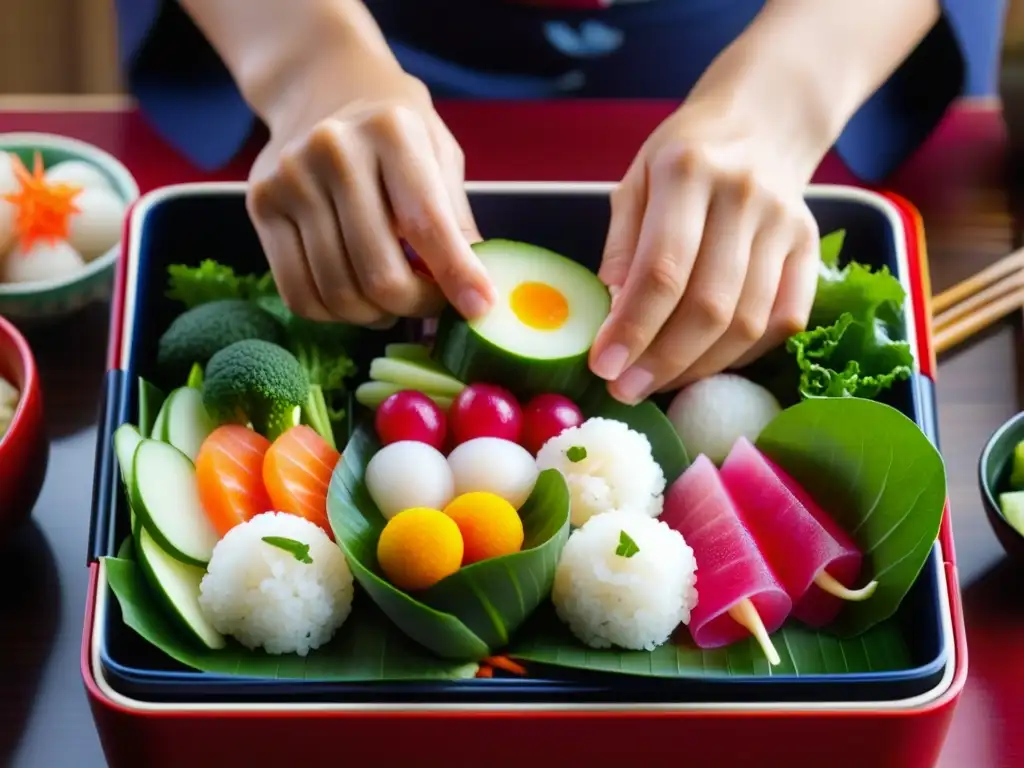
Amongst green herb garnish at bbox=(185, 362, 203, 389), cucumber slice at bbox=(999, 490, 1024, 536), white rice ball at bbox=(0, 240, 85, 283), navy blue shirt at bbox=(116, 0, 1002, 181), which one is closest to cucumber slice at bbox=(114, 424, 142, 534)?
green herb garnish at bbox=(185, 362, 203, 389)

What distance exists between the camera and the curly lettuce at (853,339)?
1087 millimetres

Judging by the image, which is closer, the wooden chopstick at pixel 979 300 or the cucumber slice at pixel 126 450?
the cucumber slice at pixel 126 450

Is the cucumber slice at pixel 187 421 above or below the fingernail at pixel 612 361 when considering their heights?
below

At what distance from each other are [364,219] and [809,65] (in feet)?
1.55

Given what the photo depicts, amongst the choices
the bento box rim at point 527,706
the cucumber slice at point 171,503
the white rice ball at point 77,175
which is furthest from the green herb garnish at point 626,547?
the white rice ball at point 77,175

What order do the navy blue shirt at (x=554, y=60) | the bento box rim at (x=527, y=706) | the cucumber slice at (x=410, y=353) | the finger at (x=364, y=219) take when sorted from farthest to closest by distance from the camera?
the navy blue shirt at (x=554, y=60) < the cucumber slice at (x=410, y=353) < the finger at (x=364, y=219) < the bento box rim at (x=527, y=706)

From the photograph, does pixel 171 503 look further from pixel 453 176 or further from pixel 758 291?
pixel 758 291

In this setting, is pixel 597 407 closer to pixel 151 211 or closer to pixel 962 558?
pixel 962 558

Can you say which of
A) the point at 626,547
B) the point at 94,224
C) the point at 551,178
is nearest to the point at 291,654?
the point at 626,547

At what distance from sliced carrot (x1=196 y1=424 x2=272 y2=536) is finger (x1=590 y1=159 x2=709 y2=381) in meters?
0.30

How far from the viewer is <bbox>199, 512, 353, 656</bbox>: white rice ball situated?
0.93 metres

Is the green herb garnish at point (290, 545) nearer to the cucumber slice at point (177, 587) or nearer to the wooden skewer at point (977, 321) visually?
the cucumber slice at point (177, 587)

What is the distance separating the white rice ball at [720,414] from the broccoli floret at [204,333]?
0.39 meters

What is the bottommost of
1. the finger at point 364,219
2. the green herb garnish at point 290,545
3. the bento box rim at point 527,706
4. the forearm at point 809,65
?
the bento box rim at point 527,706
